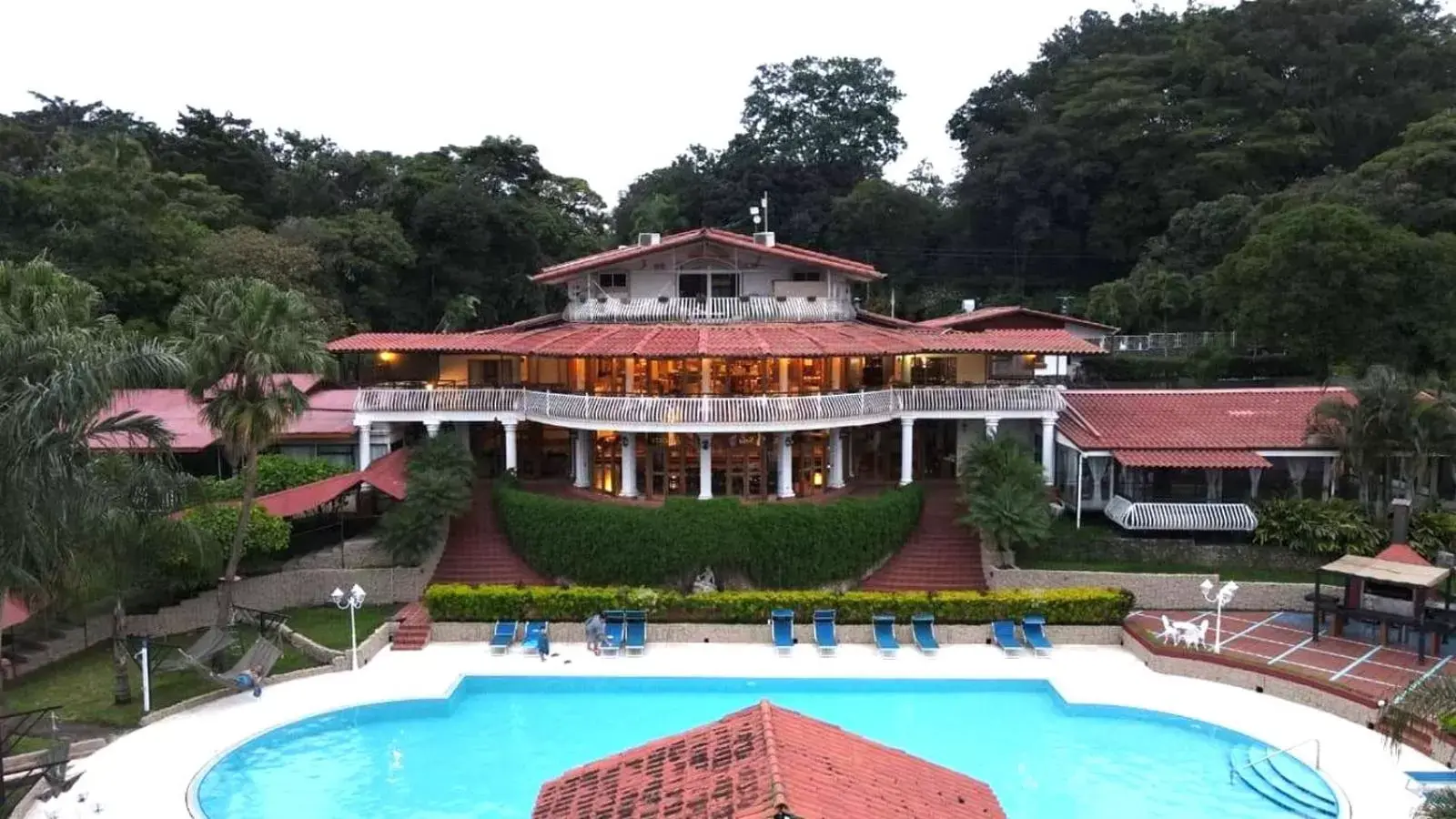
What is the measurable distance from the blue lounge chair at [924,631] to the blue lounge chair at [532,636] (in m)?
9.02

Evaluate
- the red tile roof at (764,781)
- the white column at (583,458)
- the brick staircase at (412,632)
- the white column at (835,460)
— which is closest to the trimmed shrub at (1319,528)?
the white column at (835,460)

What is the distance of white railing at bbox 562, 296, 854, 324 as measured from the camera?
3303cm

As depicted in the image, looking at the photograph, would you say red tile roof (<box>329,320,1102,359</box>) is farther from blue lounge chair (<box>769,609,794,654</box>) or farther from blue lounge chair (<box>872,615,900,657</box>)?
blue lounge chair (<box>872,615,900,657</box>)

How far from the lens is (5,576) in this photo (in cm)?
1504

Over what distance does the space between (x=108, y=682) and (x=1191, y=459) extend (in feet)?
92.3

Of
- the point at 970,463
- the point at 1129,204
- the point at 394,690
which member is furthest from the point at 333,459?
the point at 1129,204

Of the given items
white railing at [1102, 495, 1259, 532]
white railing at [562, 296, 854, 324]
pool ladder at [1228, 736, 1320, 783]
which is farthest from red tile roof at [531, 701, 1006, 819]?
white railing at [562, 296, 854, 324]

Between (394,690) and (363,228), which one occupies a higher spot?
(363,228)

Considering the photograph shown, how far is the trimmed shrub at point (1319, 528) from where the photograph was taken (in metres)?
26.2

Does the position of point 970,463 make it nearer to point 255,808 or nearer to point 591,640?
point 591,640

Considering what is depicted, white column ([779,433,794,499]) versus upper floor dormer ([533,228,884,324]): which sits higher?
upper floor dormer ([533,228,884,324])

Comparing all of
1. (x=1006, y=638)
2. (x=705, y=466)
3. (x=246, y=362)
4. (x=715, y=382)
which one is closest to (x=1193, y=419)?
(x=1006, y=638)

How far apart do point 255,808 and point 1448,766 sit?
20.6 meters

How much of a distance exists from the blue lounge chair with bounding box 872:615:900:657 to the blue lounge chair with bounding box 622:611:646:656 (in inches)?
224
